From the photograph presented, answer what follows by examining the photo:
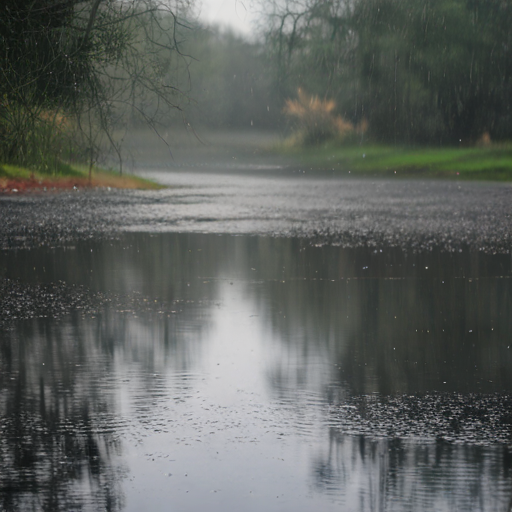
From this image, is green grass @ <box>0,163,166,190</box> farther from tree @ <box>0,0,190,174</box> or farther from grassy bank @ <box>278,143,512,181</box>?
tree @ <box>0,0,190,174</box>

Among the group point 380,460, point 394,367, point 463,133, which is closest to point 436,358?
point 394,367

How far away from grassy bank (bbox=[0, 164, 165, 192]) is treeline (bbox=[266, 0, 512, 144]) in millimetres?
13377

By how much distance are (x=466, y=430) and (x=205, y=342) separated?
96.0 inches

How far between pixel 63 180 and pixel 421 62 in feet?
65.4

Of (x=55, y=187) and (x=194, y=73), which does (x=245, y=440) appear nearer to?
(x=55, y=187)

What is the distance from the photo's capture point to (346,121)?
43.6 meters

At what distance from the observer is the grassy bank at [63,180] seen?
71.1 feet

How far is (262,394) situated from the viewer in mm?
5352

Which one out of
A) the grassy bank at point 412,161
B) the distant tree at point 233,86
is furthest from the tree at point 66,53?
the distant tree at point 233,86

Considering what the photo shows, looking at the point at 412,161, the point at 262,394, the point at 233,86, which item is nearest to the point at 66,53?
the point at 262,394

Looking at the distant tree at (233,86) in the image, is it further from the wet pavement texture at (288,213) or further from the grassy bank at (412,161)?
the wet pavement texture at (288,213)

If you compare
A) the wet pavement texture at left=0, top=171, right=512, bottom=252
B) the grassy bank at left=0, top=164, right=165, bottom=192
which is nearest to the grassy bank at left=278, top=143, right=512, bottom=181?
the wet pavement texture at left=0, top=171, right=512, bottom=252

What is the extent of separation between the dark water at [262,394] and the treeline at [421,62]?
94.9ft

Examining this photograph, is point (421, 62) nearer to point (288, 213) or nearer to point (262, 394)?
point (288, 213)
